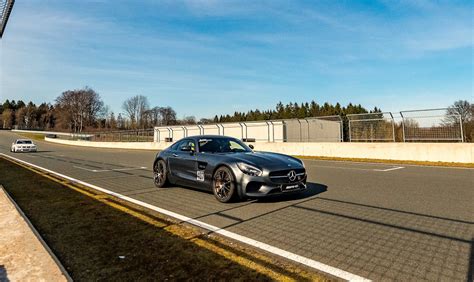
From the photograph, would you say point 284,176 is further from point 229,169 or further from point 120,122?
point 120,122

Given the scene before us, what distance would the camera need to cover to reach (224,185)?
620 centimetres

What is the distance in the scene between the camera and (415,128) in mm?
15469

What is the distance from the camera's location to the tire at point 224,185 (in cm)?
597

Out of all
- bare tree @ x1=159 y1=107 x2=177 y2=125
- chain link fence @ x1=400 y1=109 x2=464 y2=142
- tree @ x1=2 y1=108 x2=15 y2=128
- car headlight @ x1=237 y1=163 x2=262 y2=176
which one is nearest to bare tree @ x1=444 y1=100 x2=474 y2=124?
chain link fence @ x1=400 y1=109 x2=464 y2=142

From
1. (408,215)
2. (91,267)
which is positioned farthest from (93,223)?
(408,215)

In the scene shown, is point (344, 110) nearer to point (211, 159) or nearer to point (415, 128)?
point (415, 128)

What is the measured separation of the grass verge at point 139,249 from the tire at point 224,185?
1.41m

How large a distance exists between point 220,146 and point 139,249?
3.83 metres

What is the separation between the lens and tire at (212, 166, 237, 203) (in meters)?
5.97

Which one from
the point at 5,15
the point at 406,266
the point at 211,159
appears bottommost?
the point at 406,266

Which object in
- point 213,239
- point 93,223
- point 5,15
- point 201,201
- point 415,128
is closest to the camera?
point 213,239

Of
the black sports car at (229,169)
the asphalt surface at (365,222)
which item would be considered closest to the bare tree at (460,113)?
the asphalt surface at (365,222)

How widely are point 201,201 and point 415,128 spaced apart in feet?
43.6

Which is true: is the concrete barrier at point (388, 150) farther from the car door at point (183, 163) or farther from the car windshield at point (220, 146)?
the car door at point (183, 163)
